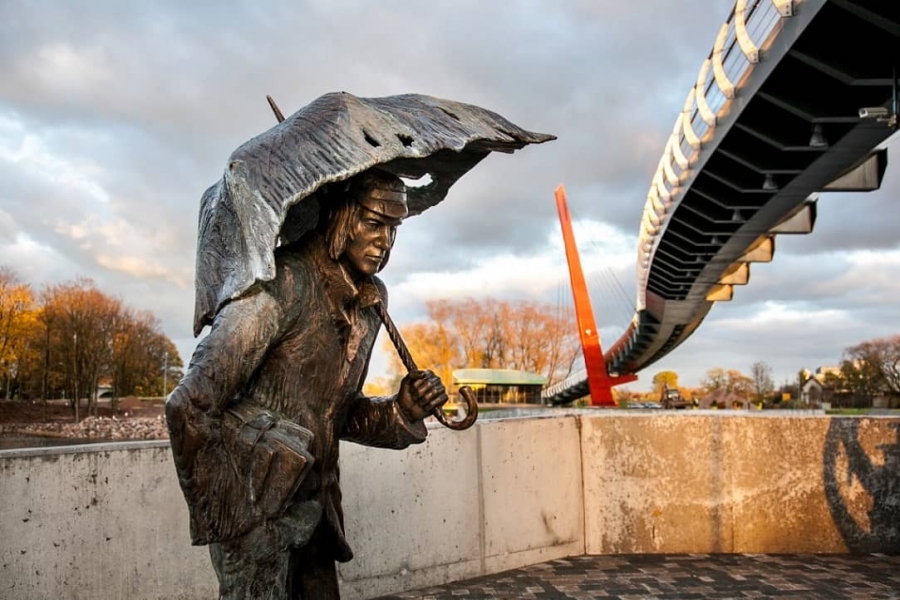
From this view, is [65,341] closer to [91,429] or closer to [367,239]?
→ [91,429]

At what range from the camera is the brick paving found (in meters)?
5.54

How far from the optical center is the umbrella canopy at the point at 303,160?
1.98 meters

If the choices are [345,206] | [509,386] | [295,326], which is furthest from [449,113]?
[509,386]

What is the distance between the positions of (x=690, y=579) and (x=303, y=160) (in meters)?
5.21

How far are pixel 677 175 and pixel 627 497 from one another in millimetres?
14284

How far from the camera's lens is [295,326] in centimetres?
216

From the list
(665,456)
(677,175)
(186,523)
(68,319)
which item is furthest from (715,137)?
(68,319)

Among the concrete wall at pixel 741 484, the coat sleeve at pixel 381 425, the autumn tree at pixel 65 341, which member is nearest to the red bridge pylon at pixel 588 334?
the autumn tree at pixel 65 341

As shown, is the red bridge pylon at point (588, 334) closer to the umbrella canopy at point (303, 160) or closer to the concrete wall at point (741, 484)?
the concrete wall at point (741, 484)

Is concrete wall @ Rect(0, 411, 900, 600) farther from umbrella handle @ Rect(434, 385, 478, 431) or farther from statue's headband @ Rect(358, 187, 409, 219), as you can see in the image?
statue's headband @ Rect(358, 187, 409, 219)

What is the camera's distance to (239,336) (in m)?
2.01

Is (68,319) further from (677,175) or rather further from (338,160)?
(338,160)

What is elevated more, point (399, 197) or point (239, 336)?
point (399, 197)

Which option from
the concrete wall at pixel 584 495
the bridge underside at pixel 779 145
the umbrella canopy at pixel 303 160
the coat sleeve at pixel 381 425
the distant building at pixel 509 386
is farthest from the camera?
the distant building at pixel 509 386
